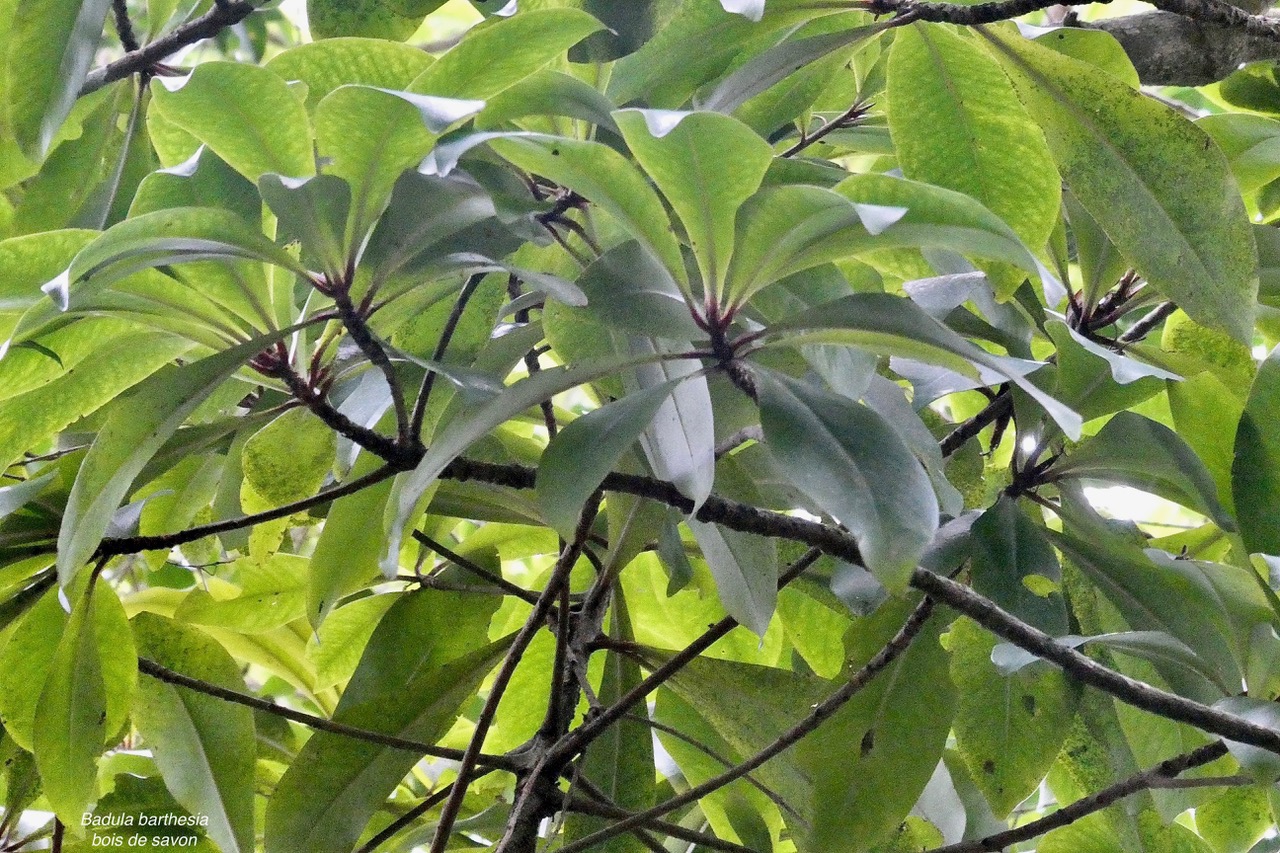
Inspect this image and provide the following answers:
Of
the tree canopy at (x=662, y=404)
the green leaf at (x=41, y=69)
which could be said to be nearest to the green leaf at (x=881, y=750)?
the tree canopy at (x=662, y=404)

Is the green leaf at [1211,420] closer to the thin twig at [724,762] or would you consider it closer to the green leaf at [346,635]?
the thin twig at [724,762]

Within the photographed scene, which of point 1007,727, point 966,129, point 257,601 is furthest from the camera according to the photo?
point 257,601

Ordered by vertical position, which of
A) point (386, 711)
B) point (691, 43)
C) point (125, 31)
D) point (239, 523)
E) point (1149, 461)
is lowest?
point (386, 711)

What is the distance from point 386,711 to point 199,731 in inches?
6.6

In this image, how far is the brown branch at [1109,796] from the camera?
66cm

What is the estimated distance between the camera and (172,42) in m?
0.93

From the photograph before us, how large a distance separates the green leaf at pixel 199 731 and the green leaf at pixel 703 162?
1.94 feet

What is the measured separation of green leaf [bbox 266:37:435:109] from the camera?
596 mm

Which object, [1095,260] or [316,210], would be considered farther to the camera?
[1095,260]

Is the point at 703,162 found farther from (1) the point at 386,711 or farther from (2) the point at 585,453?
(1) the point at 386,711

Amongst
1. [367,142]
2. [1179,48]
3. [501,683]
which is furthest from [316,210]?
[1179,48]

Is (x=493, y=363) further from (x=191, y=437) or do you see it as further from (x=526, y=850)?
(x=526, y=850)

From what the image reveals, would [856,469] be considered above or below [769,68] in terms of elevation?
below

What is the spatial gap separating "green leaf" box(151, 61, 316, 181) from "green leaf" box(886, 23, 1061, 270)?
1.16 ft
